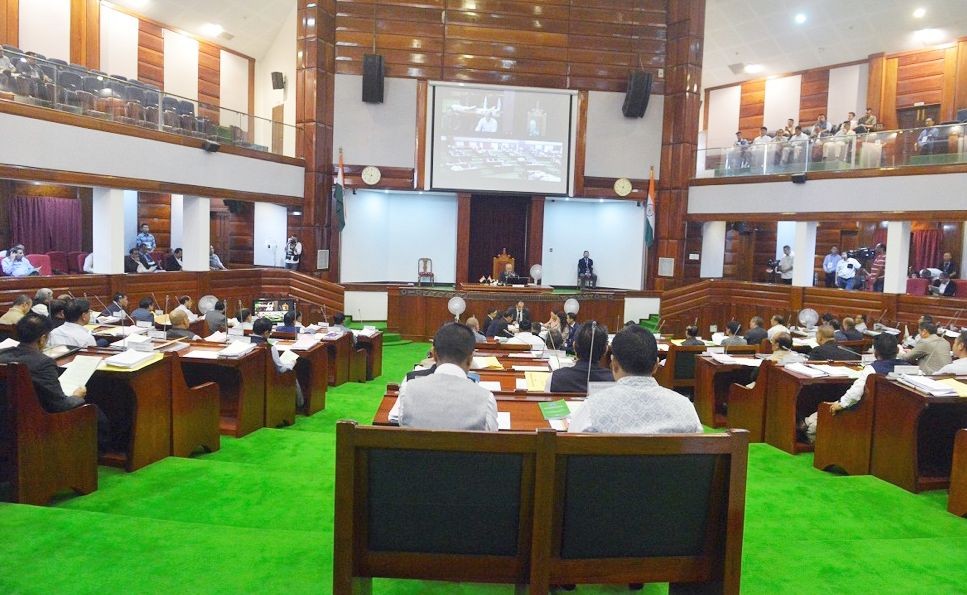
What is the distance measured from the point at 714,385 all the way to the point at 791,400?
4.54ft

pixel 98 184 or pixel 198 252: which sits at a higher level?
pixel 98 184

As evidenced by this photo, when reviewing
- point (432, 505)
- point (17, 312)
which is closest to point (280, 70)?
point (17, 312)

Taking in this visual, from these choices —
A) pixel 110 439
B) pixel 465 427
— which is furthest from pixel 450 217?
pixel 465 427

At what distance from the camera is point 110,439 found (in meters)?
4.54

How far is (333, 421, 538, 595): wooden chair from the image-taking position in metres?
1.99

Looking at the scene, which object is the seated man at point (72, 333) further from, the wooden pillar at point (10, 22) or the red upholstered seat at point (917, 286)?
the red upholstered seat at point (917, 286)

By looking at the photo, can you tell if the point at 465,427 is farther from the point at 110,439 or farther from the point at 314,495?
the point at 110,439

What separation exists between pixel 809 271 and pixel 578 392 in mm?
11516

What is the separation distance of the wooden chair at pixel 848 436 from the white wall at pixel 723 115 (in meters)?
14.6

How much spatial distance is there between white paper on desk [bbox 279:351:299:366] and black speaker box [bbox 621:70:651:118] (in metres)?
11.1

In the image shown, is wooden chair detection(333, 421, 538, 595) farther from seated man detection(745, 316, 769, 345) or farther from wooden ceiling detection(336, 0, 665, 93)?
wooden ceiling detection(336, 0, 665, 93)

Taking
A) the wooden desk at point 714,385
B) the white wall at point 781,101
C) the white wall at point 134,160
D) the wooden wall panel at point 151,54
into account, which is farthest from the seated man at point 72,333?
the white wall at point 781,101

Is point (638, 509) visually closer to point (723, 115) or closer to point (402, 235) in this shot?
point (402, 235)

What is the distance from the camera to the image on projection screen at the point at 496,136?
599 inches
